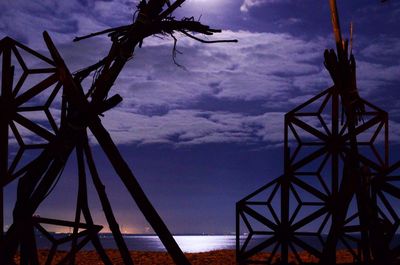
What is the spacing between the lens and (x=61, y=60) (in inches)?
350

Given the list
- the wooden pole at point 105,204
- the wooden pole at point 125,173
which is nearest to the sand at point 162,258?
the wooden pole at point 105,204

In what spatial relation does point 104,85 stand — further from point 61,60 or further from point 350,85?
point 350,85

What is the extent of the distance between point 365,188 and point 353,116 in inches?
130

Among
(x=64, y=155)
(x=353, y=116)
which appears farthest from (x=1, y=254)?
(x=353, y=116)

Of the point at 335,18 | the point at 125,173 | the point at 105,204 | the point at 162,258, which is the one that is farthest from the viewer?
the point at 162,258

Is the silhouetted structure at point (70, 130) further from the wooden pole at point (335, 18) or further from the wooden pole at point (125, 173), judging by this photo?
the wooden pole at point (335, 18)

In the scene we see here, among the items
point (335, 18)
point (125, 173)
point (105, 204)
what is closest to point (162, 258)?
point (335, 18)

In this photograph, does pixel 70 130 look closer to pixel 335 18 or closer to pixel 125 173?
pixel 125 173

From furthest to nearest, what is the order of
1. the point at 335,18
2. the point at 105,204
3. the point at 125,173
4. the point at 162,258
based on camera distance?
the point at 162,258
the point at 335,18
the point at 105,204
the point at 125,173

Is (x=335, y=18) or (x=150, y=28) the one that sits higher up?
(x=335, y=18)

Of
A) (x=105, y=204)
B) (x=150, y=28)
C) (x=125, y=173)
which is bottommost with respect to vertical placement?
(x=105, y=204)

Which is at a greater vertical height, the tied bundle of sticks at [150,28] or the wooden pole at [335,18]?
the wooden pole at [335,18]

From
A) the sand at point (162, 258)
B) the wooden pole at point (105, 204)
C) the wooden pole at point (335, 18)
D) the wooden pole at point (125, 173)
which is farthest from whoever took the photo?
the sand at point (162, 258)

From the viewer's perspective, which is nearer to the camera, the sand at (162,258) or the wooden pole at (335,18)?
the wooden pole at (335,18)
